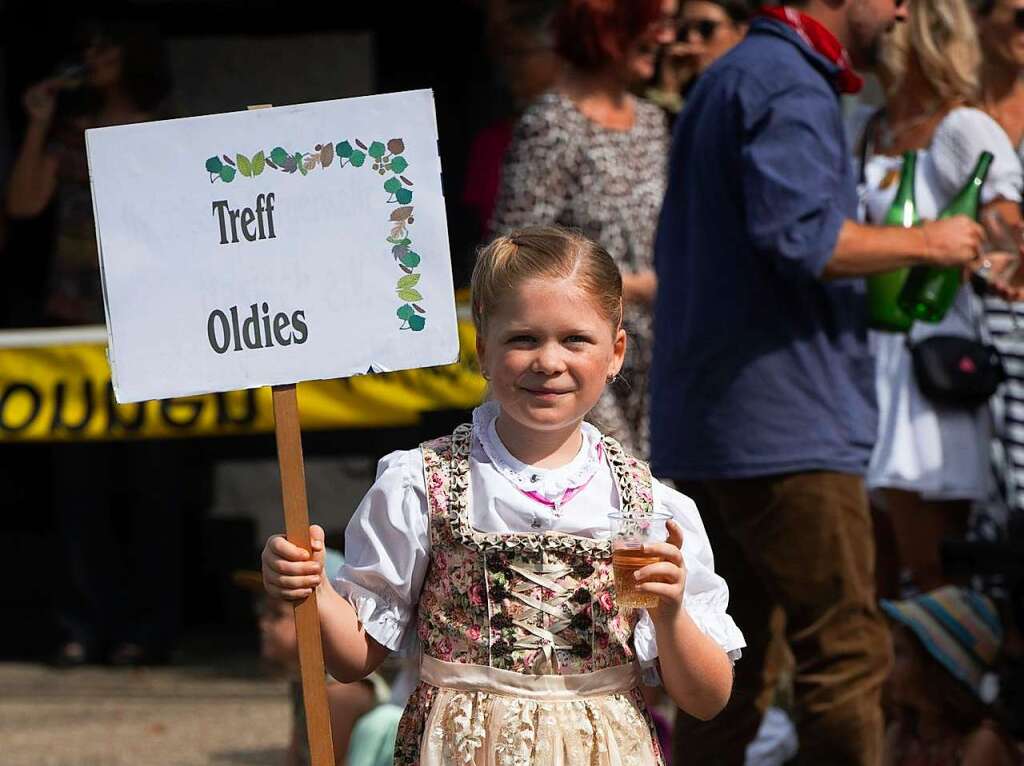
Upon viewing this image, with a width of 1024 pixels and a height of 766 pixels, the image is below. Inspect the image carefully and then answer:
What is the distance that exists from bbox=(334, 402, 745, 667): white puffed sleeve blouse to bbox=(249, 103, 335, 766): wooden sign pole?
127mm

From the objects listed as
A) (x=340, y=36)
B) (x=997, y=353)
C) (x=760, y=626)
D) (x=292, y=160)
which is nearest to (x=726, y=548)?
(x=760, y=626)

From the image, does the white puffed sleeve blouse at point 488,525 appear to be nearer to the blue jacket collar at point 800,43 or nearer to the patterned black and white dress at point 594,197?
A: the blue jacket collar at point 800,43

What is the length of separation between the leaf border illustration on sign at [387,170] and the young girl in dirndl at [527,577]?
13cm

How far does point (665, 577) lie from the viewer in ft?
9.51

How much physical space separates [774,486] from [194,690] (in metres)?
3.51

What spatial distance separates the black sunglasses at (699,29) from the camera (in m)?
6.75

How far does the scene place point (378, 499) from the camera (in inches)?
123

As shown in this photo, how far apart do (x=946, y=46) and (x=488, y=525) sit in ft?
9.85

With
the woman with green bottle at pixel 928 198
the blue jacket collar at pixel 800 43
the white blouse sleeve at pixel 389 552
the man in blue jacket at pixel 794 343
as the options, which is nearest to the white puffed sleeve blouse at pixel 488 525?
the white blouse sleeve at pixel 389 552

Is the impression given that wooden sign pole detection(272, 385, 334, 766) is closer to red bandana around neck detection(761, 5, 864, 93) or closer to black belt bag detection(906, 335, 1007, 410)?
red bandana around neck detection(761, 5, 864, 93)

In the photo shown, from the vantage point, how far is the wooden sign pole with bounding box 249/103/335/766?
3.01 metres

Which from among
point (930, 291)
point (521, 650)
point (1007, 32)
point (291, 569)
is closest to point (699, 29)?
point (1007, 32)

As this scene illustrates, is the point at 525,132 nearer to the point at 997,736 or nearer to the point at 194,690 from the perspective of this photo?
the point at 997,736

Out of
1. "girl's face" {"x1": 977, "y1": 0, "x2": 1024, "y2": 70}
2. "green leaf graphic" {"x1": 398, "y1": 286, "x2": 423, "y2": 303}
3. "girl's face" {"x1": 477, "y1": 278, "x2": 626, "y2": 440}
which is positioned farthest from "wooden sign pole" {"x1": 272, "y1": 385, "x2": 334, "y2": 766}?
"girl's face" {"x1": 977, "y1": 0, "x2": 1024, "y2": 70}
